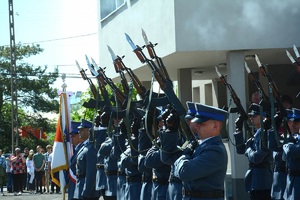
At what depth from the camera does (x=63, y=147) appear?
14.4m

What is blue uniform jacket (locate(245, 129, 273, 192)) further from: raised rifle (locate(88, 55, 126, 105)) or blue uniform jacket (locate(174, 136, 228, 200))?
blue uniform jacket (locate(174, 136, 228, 200))

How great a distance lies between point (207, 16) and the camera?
16.4 metres

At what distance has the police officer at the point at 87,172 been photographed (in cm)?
1248

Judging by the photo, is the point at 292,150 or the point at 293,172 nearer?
the point at 292,150

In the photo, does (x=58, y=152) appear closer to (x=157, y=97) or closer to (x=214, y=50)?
(x=214, y=50)

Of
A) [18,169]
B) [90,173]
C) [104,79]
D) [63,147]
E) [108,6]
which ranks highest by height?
[108,6]

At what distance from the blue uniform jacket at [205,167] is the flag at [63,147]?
6.93 meters

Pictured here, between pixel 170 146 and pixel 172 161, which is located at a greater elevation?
pixel 170 146

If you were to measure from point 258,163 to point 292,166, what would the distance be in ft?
3.58

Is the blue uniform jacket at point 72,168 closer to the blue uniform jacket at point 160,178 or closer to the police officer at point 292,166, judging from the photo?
the blue uniform jacket at point 160,178

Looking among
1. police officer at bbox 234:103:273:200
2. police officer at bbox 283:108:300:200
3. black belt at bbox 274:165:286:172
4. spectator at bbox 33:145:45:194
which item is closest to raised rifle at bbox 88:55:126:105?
police officer at bbox 234:103:273:200

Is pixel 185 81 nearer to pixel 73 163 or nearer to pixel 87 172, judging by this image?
pixel 73 163

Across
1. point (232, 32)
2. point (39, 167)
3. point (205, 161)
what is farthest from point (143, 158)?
point (39, 167)

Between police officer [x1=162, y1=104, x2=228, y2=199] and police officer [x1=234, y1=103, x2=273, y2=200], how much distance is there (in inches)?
131
